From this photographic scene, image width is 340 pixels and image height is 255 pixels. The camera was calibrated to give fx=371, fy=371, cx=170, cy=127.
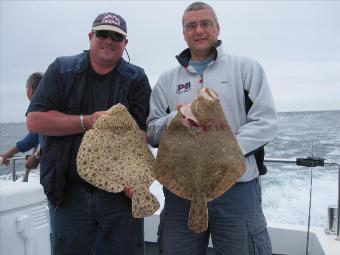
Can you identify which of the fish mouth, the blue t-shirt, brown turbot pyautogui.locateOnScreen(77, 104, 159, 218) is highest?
the blue t-shirt

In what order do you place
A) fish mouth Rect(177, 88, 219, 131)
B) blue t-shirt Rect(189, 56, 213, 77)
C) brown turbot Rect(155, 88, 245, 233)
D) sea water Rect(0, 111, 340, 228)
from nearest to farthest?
fish mouth Rect(177, 88, 219, 131), brown turbot Rect(155, 88, 245, 233), blue t-shirt Rect(189, 56, 213, 77), sea water Rect(0, 111, 340, 228)

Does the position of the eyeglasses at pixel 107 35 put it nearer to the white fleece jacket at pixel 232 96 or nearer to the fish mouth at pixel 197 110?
the white fleece jacket at pixel 232 96

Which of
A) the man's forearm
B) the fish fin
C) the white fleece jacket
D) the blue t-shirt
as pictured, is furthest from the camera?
the blue t-shirt

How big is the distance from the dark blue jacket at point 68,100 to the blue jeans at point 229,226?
756mm

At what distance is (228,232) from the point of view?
2734 millimetres

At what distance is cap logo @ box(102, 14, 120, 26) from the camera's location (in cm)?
284

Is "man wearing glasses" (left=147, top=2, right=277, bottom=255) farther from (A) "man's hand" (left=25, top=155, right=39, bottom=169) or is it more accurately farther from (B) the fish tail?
(A) "man's hand" (left=25, top=155, right=39, bottom=169)

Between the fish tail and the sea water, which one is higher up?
the fish tail

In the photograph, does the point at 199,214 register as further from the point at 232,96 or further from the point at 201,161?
the point at 232,96

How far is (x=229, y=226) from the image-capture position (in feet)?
8.96

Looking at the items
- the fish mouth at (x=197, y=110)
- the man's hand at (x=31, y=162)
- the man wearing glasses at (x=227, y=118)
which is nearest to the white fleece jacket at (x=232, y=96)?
the man wearing glasses at (x=227, y=118)

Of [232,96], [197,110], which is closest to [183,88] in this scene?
[232,96]

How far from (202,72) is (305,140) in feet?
38.5

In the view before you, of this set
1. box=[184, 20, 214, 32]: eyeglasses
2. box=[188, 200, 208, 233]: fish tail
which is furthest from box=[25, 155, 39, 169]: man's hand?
box=[188, 200, 208, 233]: fish tail
